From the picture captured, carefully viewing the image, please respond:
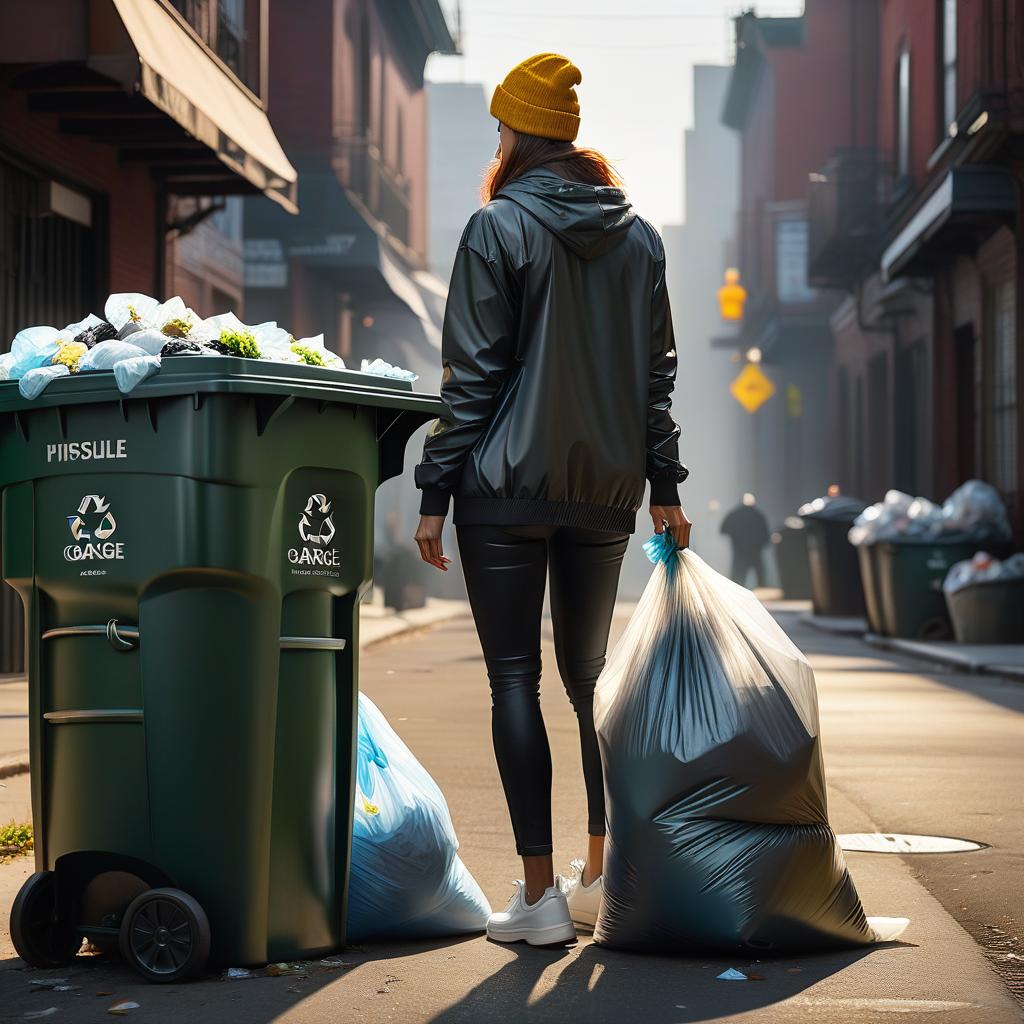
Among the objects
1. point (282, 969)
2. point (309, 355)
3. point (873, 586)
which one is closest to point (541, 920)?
point (282, 969)

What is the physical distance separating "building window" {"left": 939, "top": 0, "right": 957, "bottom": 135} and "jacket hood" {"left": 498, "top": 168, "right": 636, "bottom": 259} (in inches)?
786

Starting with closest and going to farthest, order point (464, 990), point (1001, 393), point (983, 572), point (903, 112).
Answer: point (464, 990) < point (983, 572) < point (1001, 393) < point (903, 112)

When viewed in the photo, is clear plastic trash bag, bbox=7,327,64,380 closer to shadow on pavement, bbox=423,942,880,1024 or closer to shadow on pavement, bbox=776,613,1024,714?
shadow on pavement, bbox=423,942,880,1024

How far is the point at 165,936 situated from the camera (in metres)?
3.96

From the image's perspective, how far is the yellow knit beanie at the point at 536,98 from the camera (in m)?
4.50

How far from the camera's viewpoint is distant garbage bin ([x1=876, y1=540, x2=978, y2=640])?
1794 cm

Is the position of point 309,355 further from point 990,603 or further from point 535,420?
point 990,603

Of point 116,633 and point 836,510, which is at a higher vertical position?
point 836,510

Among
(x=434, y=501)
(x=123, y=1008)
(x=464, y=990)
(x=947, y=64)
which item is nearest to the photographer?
(x=123, y=1008)

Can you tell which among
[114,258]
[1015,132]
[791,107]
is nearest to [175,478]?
[114,258]

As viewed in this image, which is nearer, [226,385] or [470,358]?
[226,385]

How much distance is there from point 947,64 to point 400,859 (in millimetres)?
21655

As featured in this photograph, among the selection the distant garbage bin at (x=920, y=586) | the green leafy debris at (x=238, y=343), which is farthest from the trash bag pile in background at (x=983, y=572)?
the green leafy debris at (x=238, y=343)

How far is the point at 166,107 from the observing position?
11977 millimetres
